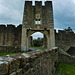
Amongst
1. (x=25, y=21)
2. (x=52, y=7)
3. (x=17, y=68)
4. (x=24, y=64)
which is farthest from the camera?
(x=52, y=7)

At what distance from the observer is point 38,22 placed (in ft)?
39.7

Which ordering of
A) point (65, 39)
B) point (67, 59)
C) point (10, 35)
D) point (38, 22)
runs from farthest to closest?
point (65, 39), point (10, 35), point (38, 22), point (67, 59)

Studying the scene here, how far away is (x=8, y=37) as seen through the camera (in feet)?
44.0

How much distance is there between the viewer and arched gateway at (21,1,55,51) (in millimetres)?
11664

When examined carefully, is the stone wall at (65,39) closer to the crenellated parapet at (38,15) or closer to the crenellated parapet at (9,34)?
the crenellated parapet at (38,15)

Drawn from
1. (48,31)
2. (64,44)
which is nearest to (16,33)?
(48,31)

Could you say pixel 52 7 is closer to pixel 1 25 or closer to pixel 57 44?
pixel 57 44

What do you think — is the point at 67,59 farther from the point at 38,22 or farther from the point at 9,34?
the point at 9,34

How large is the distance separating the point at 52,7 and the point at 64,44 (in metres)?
7.58

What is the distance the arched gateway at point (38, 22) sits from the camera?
459 inches

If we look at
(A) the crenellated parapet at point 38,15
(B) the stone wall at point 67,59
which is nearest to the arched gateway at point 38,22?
(A) the crenellated parapet at point 38,15

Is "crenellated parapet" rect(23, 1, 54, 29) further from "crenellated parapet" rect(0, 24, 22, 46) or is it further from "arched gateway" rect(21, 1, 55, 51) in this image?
"crenellated parapet" rect(0, 24, 22, 46)

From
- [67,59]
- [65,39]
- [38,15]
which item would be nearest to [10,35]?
[38,15]

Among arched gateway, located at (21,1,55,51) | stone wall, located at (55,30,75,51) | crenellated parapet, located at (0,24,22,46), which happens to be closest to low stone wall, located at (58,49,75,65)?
arched gateway, located at (21,1,55,51)
